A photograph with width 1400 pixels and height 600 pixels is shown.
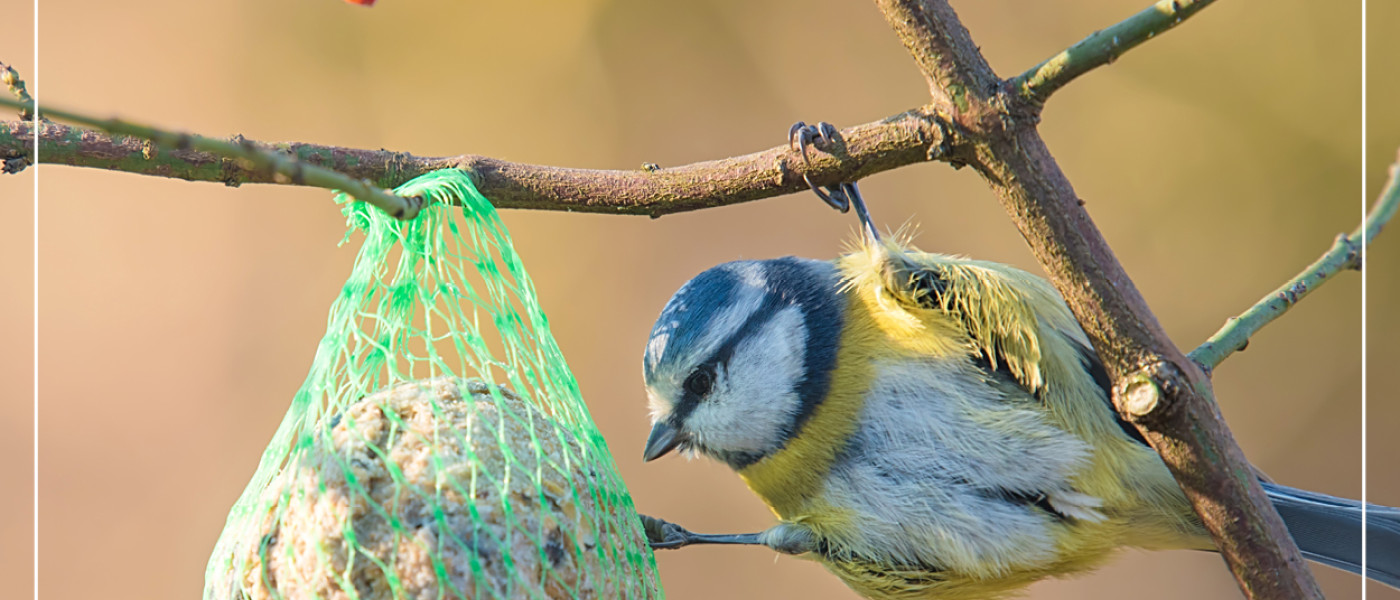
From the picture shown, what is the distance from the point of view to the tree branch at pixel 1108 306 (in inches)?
33.5

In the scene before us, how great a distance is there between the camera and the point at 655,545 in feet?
3.87

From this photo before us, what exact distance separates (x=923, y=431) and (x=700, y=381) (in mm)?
296

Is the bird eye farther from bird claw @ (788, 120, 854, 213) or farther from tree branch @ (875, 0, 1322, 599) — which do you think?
tree branch @ (875, 0, 1322, 599)

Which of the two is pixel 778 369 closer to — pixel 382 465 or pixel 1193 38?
pixel 382 465

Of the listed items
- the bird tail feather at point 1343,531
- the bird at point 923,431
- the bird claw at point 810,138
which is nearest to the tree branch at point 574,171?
the bird claw at point 810,138

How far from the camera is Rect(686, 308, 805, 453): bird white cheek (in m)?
1.30

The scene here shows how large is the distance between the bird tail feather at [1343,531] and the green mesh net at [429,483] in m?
0.85

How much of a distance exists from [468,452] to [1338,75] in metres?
2.41

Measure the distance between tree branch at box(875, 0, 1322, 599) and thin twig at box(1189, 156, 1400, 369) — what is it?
0.08 metres

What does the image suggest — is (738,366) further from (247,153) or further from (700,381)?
(247,153)

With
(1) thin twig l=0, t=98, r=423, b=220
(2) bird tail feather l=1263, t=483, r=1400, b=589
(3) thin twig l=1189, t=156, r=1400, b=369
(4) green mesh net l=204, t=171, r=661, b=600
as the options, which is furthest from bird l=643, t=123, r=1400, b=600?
(1) thin twig l=0, t=98, r=423, b=220

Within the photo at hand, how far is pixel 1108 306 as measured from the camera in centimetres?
89

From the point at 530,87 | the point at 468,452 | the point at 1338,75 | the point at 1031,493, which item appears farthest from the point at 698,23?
the point at 468,452

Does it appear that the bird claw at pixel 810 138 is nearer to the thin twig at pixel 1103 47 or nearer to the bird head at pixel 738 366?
the thin twig at pixel 1103 47
